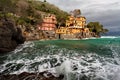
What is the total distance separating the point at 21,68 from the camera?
56.4 ft

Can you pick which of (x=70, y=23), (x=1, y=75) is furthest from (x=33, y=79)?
(x=70, y=23)

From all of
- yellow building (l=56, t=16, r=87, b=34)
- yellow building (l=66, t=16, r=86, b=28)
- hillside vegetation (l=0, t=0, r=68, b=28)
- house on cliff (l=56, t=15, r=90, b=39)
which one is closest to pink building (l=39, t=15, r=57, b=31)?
hillside vegetation (l=0, t=0, r=68, b=28)

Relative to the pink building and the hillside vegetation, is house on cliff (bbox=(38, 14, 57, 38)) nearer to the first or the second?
the pink building

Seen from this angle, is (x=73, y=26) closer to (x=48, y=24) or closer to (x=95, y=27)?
(x=48, y=24)

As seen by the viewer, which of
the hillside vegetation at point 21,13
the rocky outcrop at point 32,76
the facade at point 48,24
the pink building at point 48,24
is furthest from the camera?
the pink building at point 48,24

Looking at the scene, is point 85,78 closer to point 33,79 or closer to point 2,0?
point 33,79

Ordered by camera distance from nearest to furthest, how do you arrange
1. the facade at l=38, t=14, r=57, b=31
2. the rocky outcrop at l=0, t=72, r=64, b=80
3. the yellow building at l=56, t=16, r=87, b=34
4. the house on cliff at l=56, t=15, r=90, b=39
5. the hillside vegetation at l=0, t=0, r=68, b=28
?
the rocky outcrop at l=0, t=72, r=64, b=80
the hillside vegetation at l=0, t=0, r=68, b=28
the facade at l=38, t=14, r=57, b=31
the house on cliff at l=56, t=15, r=90, b=39
the yellow building at l=56, t=16, r=87, b=34

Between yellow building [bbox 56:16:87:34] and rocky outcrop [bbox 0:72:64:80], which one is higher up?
yellow building [bbox 56:16:87:34]

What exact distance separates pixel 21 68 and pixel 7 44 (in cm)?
1635

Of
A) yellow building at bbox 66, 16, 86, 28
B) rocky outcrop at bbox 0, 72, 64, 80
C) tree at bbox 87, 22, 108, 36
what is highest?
yellow building at bbox 66, 16, 86, 28

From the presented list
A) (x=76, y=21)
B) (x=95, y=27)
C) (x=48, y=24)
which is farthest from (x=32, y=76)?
(x=95, y=27)

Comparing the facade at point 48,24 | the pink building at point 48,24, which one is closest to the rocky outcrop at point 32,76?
the facade at point 48,24

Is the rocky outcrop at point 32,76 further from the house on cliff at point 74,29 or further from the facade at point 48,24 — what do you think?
the house on cliff at point 74,29

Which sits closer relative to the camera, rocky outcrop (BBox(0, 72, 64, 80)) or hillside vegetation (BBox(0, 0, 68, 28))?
rocky outcrop (BBox(0, 72, 64, 80))
